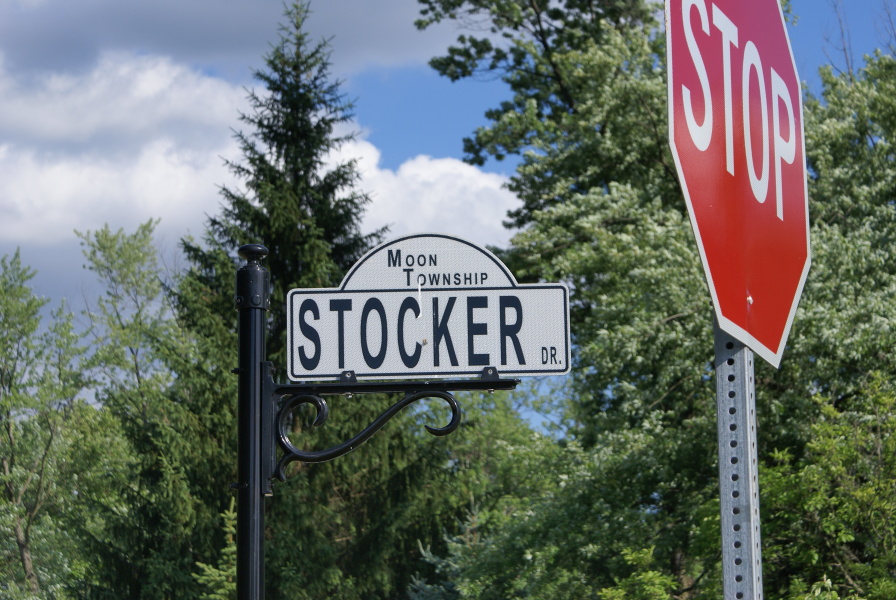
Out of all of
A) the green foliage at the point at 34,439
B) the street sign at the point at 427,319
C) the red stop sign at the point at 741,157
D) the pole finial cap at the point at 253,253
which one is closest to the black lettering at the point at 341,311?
the street sign at the point at 427,319

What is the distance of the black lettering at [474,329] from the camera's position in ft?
8.31

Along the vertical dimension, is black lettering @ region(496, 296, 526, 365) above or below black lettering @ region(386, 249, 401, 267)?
below

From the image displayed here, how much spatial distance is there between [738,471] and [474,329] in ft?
3.70

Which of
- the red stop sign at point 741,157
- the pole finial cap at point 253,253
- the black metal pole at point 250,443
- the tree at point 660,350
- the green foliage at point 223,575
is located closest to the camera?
the red stop sign at point 741,157

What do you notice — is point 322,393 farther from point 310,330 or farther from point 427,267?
point 427,267

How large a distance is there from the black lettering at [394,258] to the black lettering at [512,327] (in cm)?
21

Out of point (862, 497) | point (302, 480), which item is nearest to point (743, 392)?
point (862, 497)

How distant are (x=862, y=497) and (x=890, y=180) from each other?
228 inches

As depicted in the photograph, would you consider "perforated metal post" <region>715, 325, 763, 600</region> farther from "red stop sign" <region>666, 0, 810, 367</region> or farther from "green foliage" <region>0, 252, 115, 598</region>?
"green foliage" <region>0, 252, 115, 598</region>

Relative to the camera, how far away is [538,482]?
1625cm

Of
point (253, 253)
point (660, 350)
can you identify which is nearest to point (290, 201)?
point (660, 350)

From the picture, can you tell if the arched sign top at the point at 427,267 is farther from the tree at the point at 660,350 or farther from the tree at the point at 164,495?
the tree at the point at 164,495

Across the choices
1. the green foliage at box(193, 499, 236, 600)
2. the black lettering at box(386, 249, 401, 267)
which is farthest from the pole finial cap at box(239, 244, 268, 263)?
the green foliage at box(193, 499, 236, 600)

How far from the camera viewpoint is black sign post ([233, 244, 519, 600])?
2.51 m
